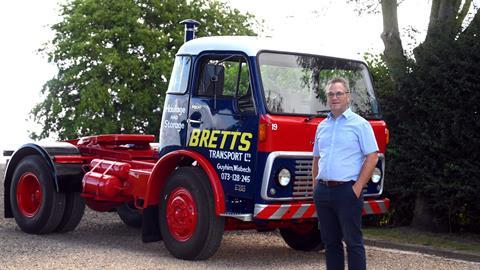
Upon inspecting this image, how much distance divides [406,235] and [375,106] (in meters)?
3.30

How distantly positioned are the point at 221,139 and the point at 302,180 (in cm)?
104

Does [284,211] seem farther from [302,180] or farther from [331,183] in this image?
[331,183]

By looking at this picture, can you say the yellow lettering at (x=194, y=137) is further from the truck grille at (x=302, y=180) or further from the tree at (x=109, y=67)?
the tree at (x=109, y=67)

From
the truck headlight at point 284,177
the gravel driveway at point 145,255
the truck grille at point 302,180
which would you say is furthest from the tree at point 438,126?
the truck headlight at point 284,177

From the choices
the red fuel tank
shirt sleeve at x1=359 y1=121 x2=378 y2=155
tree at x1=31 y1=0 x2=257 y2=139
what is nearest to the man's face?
shirt sleeve at x1=359 y1=121 x2=378 y2=155

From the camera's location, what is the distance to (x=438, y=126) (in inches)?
480

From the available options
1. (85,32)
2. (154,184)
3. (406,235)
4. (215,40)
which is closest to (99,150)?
(154,184)

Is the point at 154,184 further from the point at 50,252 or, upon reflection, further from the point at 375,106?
the point at 375,106

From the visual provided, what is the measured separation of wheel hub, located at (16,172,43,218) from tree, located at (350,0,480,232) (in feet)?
17.8

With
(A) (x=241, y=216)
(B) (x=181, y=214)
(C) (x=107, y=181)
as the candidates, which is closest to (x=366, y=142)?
(A) (x=241, y=216)

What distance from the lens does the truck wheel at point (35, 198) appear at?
11.5 meters

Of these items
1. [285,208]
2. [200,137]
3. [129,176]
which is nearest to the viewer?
[285,208]

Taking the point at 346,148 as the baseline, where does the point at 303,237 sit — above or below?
below

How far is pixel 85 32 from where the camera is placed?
33438 mm
